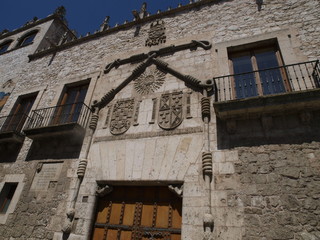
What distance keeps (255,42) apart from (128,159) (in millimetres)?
4261

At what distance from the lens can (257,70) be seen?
438cm

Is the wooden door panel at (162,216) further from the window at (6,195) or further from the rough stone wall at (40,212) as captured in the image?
the window at (6,195)

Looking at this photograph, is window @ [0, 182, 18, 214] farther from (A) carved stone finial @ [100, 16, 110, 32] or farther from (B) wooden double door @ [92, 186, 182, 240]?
(A) carved stone finial @ [100, 16, 110, 32]

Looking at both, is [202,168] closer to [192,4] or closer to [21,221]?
[21,221]

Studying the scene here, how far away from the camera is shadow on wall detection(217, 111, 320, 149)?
3715 mm

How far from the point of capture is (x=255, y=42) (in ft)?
17.1

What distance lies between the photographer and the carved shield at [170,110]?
4.73 metres

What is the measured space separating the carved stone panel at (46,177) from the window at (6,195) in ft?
2.93

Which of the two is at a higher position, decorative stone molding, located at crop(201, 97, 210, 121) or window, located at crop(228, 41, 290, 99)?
window, located at crop(228, 41, 290, 99)

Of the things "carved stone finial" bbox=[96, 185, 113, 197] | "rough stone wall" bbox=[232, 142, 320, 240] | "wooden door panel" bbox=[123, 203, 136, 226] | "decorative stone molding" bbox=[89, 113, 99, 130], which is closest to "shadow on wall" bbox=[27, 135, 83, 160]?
"decorative stone molding" bbox=[89, 113, 99, 130]

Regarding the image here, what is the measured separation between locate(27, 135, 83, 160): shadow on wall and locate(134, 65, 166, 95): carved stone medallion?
2.15 m

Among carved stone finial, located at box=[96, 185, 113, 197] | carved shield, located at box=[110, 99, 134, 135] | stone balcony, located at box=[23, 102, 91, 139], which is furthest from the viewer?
stone balcony, located at box=[23, 102, 91, 139]

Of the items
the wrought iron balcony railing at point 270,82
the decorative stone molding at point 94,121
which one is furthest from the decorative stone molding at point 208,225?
the decorative stone molding at point 94,121

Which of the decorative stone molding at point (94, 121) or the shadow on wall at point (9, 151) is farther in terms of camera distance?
the shadow on wall at point (9, 151)
